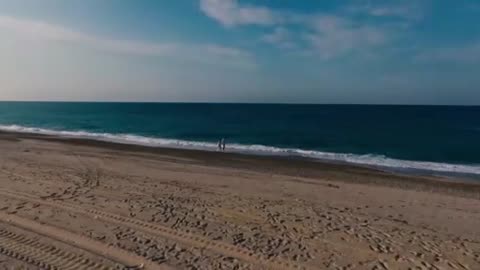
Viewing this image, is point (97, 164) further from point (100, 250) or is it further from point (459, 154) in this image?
point (459, 154)

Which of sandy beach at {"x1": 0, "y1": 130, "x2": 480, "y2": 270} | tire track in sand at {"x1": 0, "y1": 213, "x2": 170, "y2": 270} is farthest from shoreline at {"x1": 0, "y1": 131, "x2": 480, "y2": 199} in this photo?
tire track in sand at {"x1": 0, "y1": 213, "x2": 170, "y2": 270}

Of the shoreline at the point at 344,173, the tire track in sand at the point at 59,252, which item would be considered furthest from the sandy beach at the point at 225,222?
the shoreline at the point at 344,173

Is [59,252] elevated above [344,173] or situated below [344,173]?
above

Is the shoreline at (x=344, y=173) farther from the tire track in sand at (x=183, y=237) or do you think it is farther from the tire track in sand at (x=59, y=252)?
the tire track in sand at (x=59, y=252)

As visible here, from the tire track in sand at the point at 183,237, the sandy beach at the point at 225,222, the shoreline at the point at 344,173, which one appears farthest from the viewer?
the shoreline at the point at 344,173

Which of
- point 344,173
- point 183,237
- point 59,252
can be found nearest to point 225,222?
point 183,237

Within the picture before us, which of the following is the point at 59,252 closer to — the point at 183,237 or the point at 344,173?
the point at 183,237

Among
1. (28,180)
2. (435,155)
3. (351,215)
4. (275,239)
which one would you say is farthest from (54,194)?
(435,155)
